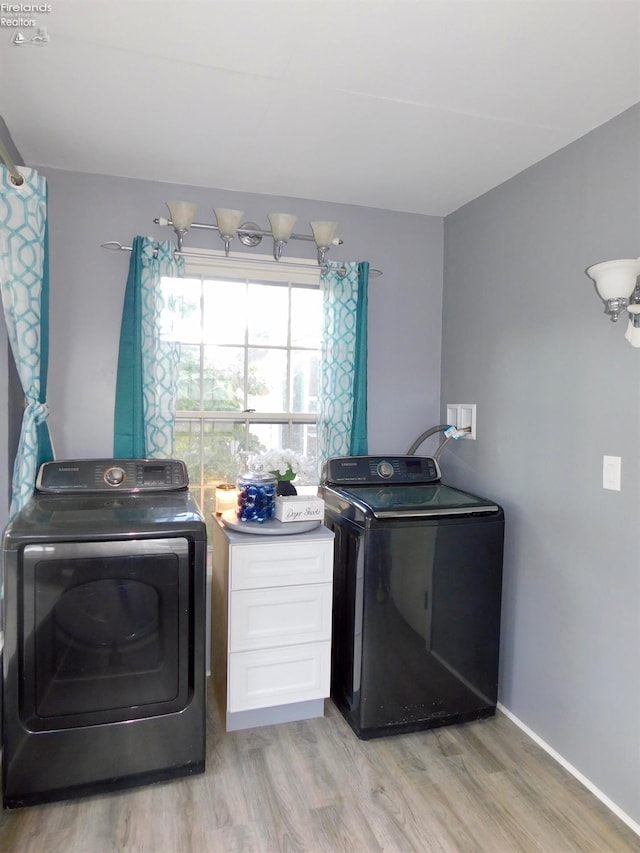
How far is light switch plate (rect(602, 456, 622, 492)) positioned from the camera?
1870mm

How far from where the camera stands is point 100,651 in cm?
183

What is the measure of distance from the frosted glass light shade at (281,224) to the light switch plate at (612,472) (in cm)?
166

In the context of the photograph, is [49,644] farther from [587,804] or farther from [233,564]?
[587,804]

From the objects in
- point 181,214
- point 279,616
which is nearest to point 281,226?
point 181,214

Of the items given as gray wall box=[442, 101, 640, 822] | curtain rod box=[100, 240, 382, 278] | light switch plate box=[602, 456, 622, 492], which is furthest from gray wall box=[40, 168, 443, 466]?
light switch plate box=[602, 456, 622, 492]

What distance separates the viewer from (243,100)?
186 cm

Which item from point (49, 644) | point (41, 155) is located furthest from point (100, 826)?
point (41, 155)

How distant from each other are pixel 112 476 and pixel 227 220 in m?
1.23

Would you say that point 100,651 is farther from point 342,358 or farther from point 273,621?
point 342,358

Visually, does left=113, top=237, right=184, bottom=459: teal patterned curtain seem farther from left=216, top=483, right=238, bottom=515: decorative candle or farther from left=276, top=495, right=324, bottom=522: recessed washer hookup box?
left=276, top=495, right=324, bottom=522: recessed washer hookup box

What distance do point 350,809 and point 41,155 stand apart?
2775 millimetres

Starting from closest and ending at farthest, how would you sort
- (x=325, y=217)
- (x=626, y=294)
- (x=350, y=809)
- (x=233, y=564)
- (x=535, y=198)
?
(x=626, y=294), (x=350, y=809), (x=233, y=564), (x=535, y=198), (x=325, y=217)

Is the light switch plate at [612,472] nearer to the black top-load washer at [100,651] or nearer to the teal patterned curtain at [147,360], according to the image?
the black top-load washer at [100,651]

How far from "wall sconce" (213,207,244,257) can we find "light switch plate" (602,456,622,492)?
1.80 meters
